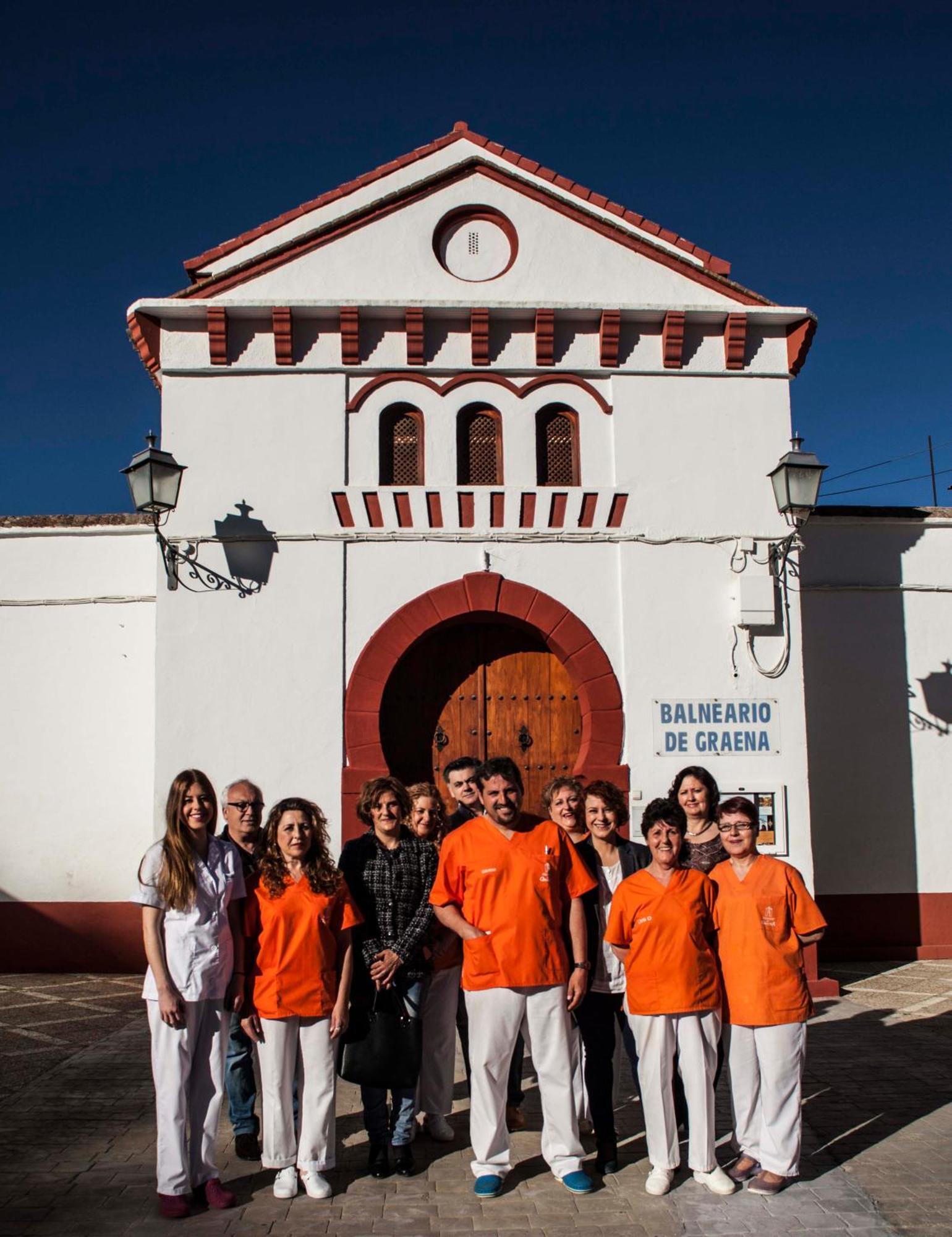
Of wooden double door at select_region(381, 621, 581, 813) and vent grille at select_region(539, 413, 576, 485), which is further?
vent grille at select_region(539, 413, 576, 485)

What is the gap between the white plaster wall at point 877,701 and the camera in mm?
10562

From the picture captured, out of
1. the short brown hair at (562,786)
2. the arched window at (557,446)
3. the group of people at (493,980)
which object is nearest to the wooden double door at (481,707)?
the arched window at (557,446)

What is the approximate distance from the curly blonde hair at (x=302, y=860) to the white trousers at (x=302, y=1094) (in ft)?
1.92

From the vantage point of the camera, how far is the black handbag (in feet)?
16.4

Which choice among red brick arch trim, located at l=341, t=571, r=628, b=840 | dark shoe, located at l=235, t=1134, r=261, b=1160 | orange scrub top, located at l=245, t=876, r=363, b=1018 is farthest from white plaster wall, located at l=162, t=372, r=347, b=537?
dark shoe, located at l=235, t=1134, r=261, b=1160

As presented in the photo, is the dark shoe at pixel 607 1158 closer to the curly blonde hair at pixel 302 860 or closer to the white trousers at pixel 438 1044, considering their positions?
the white trousers at pixel 438 1044

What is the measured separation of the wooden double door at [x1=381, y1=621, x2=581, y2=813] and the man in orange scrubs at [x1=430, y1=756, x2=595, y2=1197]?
14.7 ft

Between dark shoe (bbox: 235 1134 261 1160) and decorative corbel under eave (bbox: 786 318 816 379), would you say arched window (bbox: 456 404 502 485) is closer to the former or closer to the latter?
decorative corbel under eave (bbox: 786 318 816 379)

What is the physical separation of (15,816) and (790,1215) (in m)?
8.11

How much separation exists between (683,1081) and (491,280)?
7.34 meters

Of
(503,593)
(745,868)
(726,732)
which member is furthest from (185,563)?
(745,868)

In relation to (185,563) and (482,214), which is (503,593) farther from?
(482,214)

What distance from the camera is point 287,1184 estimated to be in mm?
4797

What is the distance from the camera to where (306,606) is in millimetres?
9422
